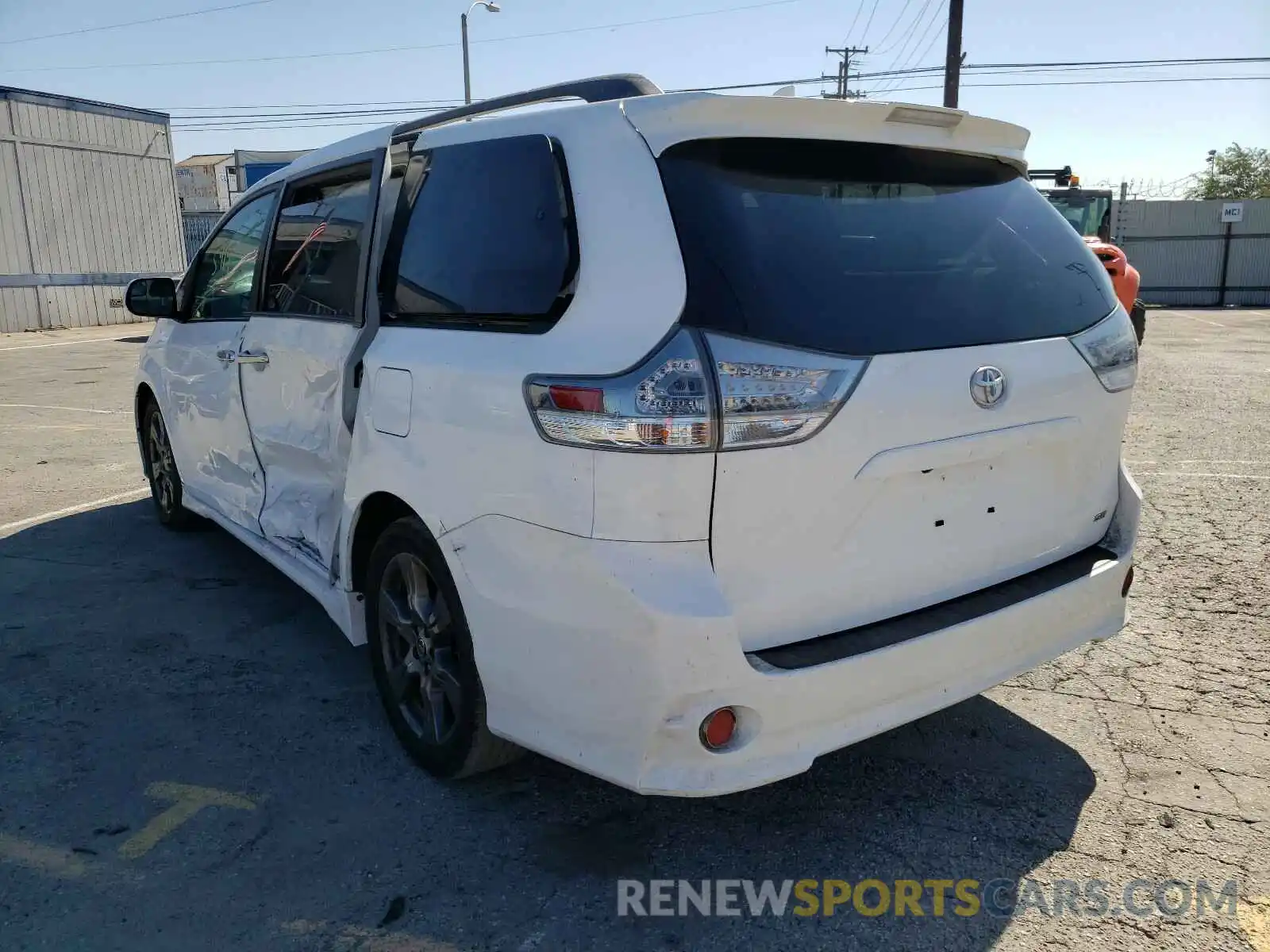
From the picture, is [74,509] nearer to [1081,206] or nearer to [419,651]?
[419,651]

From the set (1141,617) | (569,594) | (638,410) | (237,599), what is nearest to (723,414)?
(638,410)

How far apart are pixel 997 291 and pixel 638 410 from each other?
114 cm

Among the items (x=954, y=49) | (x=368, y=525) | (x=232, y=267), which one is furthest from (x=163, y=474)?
(x=954, y=49)

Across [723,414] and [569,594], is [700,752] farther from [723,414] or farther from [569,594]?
[723,414]

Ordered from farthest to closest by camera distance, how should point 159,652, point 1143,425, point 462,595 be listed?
1. point 1143,425
2. point 159,652
3. point 462,595

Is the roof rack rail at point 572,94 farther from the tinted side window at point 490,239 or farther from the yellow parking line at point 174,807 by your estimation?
the yellow parking line at point 174,807

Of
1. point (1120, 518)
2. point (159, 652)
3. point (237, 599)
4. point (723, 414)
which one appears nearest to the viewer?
point (723, 414)

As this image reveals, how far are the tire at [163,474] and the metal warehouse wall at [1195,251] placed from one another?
29277 mm

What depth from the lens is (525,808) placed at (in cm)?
293

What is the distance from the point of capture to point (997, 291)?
2678mm

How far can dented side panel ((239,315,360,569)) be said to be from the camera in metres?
3.48

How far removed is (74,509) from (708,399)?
5633 millimetres

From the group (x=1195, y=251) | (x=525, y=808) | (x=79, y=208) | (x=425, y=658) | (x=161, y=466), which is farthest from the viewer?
(x=1195, y=251)

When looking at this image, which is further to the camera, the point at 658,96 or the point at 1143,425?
the point at 1143,425
